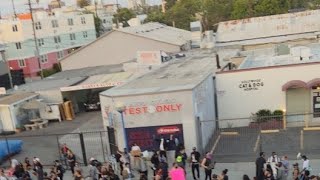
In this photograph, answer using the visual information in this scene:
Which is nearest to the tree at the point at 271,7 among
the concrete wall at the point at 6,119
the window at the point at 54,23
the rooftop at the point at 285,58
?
the window at the point at 54,23

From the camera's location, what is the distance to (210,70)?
25609 millimetres

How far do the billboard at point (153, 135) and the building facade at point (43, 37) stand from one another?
135 feet

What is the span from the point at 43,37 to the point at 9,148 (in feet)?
149

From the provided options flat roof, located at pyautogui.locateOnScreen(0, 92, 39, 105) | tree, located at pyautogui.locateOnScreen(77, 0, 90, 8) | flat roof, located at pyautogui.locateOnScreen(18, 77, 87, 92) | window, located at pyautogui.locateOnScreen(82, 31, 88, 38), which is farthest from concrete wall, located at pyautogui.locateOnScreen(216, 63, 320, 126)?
tree, located at pyautogui.locateOnScreen(77, 0, 90, 8)

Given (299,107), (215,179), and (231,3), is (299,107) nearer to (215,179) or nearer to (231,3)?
(215,179)

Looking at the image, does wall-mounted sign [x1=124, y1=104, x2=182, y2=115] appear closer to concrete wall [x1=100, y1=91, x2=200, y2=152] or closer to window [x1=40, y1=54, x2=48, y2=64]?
concrete wall [x1=100, y1=91, x2=200, y2=152]

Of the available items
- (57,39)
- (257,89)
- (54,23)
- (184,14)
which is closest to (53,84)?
(257,89)

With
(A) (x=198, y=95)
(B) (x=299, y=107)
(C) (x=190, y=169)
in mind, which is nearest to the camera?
(C) (x=190, y=169)

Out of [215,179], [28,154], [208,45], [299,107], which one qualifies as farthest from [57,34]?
[215,179]

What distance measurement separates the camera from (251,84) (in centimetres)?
2400

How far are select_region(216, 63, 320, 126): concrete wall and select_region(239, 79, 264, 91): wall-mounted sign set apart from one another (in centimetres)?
7

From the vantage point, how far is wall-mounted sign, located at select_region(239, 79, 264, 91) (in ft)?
78.4

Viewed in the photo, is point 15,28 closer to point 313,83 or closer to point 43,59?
point 43,59

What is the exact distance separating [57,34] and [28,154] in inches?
1866
